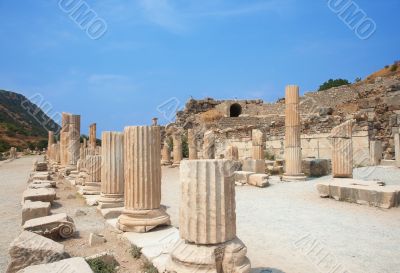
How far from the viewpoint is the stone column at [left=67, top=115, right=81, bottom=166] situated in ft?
59.6

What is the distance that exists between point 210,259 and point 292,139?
11.1 meters

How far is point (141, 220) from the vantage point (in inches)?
237

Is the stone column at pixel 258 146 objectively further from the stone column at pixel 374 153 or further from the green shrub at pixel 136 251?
the green shrub at pixel 136 251

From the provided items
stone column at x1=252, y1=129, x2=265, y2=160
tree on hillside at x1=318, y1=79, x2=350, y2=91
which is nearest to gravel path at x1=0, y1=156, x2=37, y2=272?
stone column at x1=252, y1=129, x2=265, y2=160

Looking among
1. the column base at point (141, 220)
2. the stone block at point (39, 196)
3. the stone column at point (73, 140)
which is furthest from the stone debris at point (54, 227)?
the stone column at point (73, 140)

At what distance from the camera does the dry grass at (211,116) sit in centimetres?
4175

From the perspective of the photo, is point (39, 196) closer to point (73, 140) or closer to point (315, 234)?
point (315, 234)

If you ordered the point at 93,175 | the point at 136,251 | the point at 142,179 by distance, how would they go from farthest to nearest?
the point at 93,175
the point at 142,179
the point at 136,251

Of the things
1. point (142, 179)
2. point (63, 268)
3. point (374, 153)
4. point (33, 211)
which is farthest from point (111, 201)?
point (374, 153)

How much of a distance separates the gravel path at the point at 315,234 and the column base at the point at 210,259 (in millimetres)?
637

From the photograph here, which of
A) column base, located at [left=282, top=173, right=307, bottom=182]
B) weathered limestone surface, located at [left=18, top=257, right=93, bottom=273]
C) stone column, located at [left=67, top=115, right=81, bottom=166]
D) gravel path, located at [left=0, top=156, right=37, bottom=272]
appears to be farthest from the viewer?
stone column, located at [left=67, top=115, right=81, bottom=166]

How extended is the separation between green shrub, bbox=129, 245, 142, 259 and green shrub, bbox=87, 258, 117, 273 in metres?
0.42

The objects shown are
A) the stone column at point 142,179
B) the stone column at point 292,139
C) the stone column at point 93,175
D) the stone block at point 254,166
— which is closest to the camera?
the stone column at point 142,179

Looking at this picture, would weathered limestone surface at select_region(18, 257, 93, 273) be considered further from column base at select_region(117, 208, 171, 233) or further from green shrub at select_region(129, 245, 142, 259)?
column base at select_region(117, 208, 171, 233)
